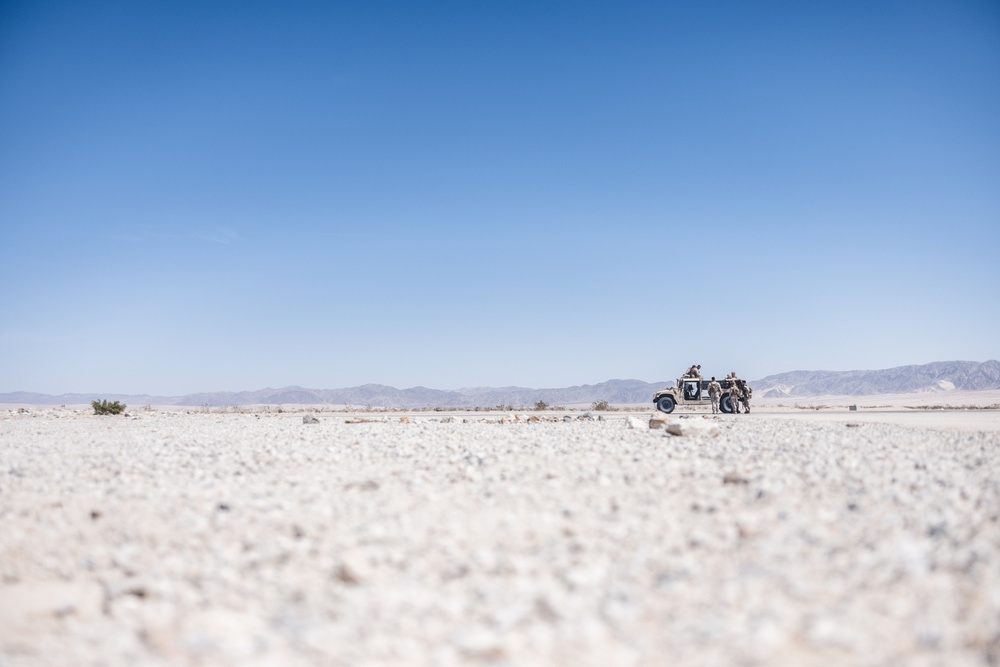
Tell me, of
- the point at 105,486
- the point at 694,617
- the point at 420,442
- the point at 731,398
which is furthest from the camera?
the point at 731,398

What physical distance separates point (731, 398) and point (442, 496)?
24.5m

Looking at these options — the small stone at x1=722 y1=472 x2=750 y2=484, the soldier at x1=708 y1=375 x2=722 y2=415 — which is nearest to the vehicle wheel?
the soldier at x1=708 y1=375 x2=722 y2=415

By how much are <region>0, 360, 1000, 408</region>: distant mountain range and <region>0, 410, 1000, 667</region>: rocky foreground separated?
9889 cm

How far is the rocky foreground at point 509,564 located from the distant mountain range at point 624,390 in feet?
324

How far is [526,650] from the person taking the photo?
12.3ft

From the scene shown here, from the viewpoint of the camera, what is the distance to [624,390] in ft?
421

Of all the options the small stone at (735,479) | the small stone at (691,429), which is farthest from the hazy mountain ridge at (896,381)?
the small stone at (735,479)

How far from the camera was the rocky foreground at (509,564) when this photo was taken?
3.79 m

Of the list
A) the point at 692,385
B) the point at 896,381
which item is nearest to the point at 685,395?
the point at 692,385

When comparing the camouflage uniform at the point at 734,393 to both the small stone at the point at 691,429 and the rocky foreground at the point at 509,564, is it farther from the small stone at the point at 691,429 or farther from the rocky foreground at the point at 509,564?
the rocky foreground at the point at 509,564

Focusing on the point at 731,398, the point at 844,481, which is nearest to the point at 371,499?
the point at 844,481

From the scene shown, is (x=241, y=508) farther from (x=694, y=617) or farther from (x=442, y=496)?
(x=694, y=617)

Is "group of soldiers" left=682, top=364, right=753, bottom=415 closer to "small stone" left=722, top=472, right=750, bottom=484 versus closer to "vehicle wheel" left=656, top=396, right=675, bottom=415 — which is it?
"vehicle wheel" left=656, top=396, right=675, bottom=415

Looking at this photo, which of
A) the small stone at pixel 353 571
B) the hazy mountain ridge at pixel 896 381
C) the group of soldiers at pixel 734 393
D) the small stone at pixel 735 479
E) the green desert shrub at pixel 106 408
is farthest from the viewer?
the hazy mountain ridge at pixel 896 381
